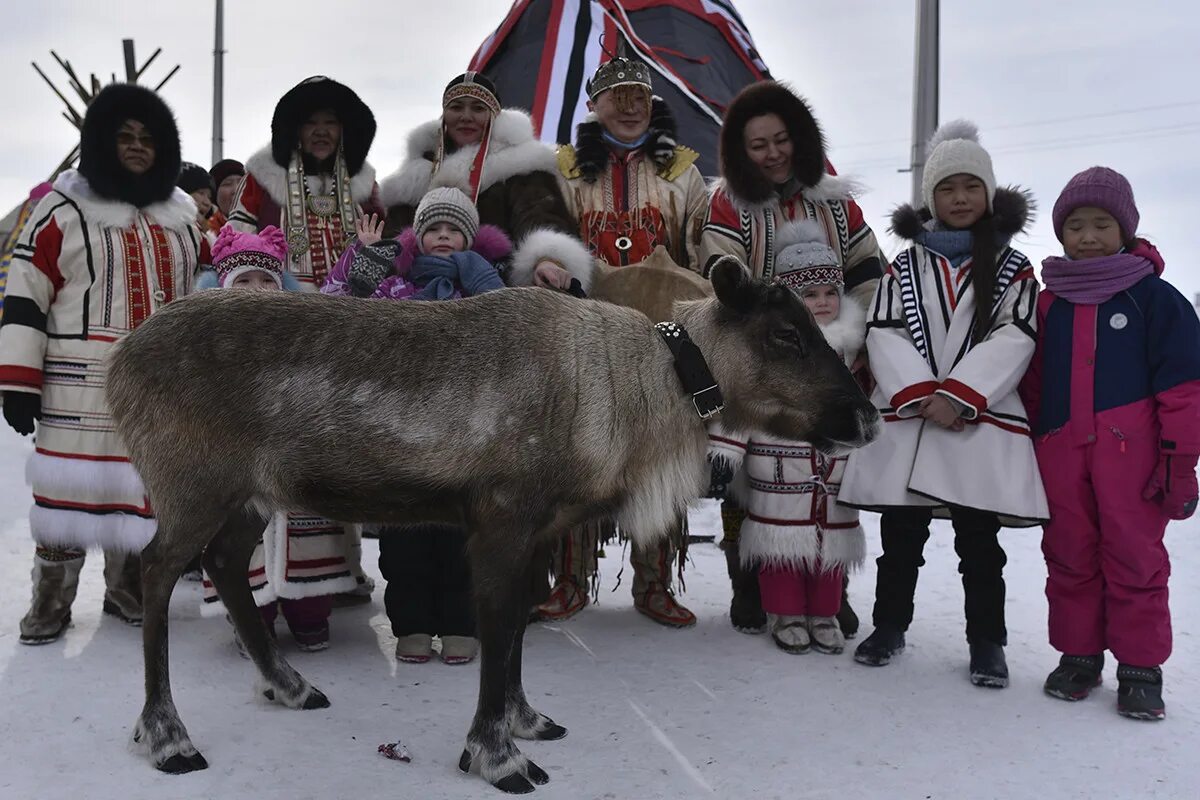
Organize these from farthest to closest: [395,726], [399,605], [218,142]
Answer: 1. [218,142]
2. [399,605]
3. [395,726]

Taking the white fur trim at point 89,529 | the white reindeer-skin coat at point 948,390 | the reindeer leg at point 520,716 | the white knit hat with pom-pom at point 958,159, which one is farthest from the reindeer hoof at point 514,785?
the white knit hat with pom-pom at point 958,159

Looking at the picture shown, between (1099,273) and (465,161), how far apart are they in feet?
8.31

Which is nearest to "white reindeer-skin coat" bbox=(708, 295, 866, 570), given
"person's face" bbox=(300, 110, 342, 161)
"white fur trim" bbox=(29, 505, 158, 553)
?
"person's face" bbox=(300, 110, 342, 161)

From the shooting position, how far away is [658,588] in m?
4.33

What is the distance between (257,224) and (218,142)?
10.7 m

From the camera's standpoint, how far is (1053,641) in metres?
3.48

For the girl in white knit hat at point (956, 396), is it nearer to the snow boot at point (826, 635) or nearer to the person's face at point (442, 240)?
the snow boot at point (826, 635)

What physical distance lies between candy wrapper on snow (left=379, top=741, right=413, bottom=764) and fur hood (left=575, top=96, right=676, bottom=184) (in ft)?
8.23

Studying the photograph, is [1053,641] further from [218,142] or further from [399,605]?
[218,142]

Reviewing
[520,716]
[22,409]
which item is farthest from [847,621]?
[22,409]

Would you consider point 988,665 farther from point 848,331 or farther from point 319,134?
point 319,134

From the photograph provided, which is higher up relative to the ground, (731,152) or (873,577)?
(731,152)

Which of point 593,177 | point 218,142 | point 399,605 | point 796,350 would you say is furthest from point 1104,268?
point 218,142

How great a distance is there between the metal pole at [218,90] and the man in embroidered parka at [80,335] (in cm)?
1041
